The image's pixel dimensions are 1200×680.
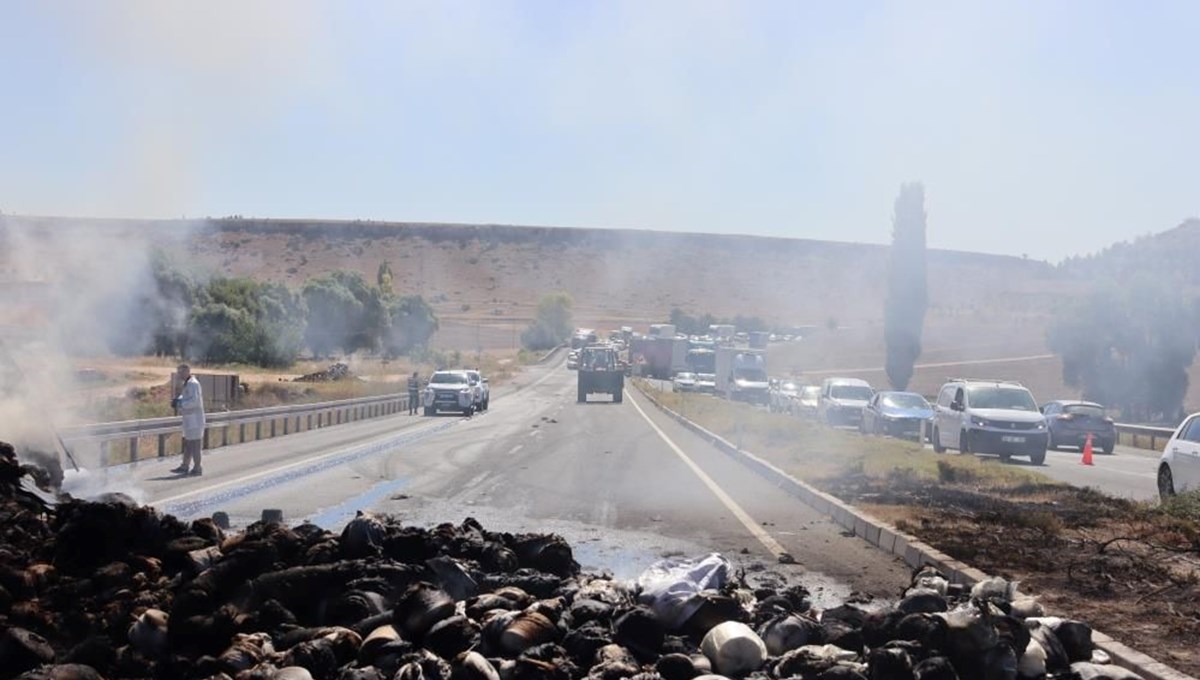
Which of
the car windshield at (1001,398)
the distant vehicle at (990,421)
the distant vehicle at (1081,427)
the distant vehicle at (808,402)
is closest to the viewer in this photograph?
the distant vehicle at (990,421)

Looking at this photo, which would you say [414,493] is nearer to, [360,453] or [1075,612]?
[360,453]

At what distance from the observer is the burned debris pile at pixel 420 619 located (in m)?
6.43

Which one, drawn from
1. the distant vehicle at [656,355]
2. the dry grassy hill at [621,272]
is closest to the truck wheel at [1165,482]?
the distant vehicle at [656,355]

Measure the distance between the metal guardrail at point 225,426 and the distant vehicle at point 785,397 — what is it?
633 inches

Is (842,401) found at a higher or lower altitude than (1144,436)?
higher

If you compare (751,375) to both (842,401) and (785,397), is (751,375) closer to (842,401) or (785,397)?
(785,397)

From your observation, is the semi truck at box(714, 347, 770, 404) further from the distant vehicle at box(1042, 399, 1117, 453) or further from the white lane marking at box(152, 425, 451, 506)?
the white lane marking at box(152, 425, 451, 506)

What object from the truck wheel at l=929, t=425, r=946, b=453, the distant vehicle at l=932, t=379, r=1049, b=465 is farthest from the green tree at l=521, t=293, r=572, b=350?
the distant vehicle at l=932, t=379, r=1049, b=465

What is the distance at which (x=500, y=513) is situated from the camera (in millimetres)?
15141

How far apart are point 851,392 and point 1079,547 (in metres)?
30.9

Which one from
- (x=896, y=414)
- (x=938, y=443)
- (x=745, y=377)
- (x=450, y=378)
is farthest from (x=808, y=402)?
(x=938, y=443)

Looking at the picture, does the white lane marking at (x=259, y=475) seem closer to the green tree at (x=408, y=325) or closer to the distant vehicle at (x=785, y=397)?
the distant vehicle at (x=785, y=397)

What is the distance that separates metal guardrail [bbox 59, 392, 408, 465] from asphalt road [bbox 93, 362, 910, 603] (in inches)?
36.0

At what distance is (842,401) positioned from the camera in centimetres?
4178
